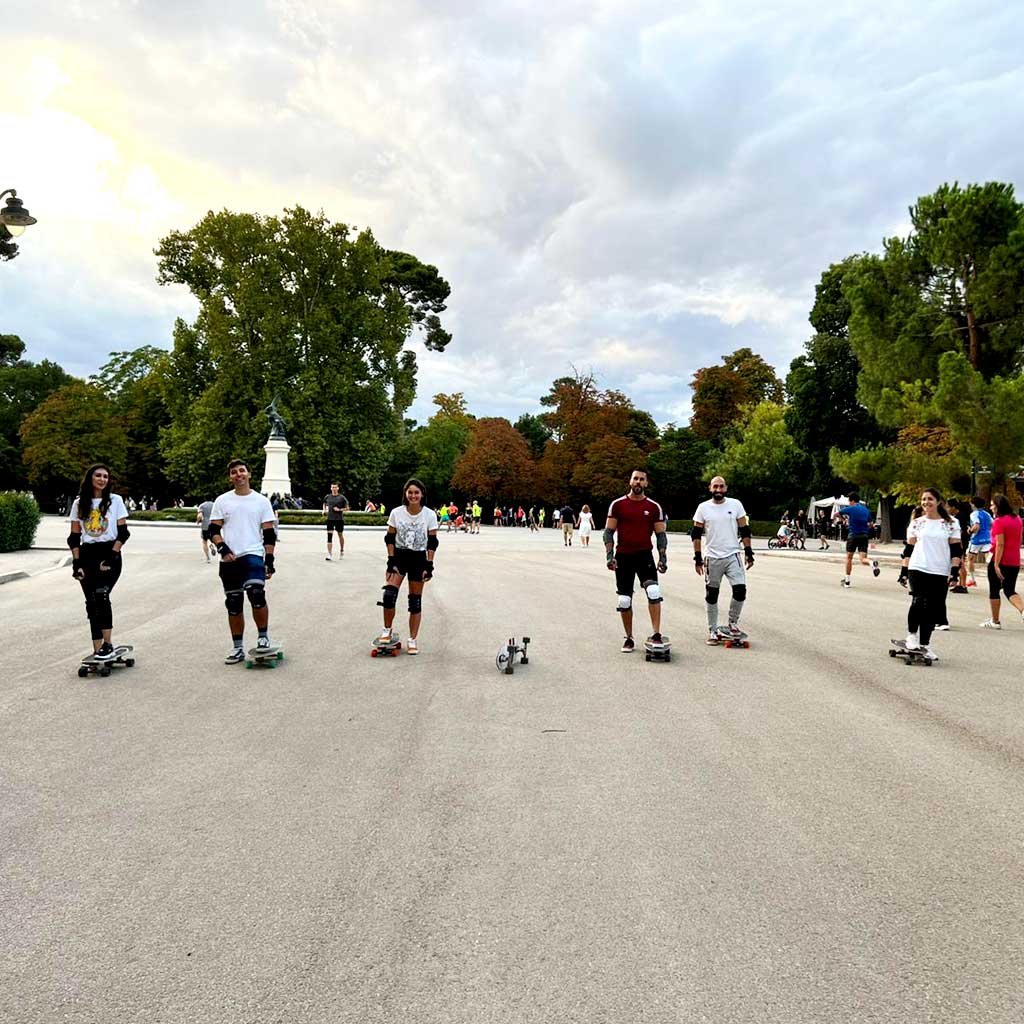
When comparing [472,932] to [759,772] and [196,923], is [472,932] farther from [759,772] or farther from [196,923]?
[759,772]

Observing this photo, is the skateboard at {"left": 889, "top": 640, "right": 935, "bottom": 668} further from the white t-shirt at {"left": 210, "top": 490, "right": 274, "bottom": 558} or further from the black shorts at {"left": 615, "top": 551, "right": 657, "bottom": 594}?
the white t-shirt at {"left": 210, "top": 490, "right": 274, "bottom": 558}

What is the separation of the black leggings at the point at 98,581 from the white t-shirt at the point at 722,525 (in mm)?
6087

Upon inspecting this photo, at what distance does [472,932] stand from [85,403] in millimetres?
72286

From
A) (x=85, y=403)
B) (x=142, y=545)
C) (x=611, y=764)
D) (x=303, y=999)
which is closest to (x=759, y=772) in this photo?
(x=611, y=764)

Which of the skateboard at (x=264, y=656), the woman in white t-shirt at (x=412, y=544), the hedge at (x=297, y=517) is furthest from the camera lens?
the hedge at (x=297, y=517)

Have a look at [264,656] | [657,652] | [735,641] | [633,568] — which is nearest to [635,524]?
[633,568]

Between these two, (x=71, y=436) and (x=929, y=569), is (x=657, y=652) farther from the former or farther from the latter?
(x=71, y=436)

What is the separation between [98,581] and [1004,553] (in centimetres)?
1095

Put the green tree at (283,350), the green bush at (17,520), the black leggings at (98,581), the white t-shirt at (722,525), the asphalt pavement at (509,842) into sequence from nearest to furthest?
the asphalt pavement at (509,842), the black leggings at (98,581), the white t-shirt at (722,525), the green bush at (17,520), the green tree at (283,350)

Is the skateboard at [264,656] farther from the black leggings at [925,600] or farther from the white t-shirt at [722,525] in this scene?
the black leggings at [925,600]

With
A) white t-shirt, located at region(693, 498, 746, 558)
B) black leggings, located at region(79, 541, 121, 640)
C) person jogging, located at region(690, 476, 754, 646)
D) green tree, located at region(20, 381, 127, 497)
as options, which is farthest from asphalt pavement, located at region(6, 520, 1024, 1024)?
green tree, located at region(20, 381, 127, 497)

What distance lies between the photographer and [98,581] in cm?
773

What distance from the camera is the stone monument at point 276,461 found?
43.1m

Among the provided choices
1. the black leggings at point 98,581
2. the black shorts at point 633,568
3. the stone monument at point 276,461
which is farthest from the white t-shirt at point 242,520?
the stone monument at point 276,461
